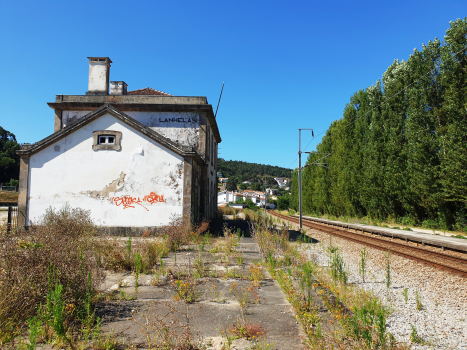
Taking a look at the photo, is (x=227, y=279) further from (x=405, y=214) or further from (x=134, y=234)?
(x=405, y=214)

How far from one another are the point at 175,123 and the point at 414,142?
15168 mm

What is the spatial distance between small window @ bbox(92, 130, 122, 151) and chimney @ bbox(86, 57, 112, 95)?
6.62 m

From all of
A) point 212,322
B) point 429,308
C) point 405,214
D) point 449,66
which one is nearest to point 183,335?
point 212,322

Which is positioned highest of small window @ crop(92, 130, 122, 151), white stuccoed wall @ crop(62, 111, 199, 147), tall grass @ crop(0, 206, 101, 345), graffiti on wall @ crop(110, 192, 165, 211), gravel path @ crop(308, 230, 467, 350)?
white stuccoed wall @ crop(62, 111, 199, 147)

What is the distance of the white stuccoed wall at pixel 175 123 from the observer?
18.0 m

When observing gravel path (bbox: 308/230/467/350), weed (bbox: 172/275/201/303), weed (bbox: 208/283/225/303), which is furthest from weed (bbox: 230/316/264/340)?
gravel path (bbox: 308/230/467/350)

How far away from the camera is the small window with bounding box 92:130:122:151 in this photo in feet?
44.4

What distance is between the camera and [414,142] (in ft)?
66.8

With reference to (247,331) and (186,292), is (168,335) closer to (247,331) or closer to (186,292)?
(247,331)

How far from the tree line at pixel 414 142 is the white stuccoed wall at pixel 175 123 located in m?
13.8

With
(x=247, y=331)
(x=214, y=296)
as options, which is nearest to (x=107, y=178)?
(x=214, y=296)

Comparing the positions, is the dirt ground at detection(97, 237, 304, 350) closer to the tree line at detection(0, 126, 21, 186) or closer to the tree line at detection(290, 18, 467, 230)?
the tree line at detection(290, 18, 467, 230)

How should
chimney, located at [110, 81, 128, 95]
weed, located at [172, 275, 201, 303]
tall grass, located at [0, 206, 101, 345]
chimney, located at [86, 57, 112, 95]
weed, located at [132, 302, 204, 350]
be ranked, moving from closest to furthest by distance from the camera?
weed, located at [132, 302, 204, 350] < tall grass, located at [0, 206, 101, 345] < weed, located at [172, 275, 201, 303] < chimney, located at [86, 57, 112, 95] < chimney, located at [110, 81, 128, 95]

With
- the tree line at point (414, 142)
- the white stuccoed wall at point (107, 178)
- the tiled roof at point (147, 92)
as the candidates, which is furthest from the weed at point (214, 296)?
the tiled roof at point (147, 92)
